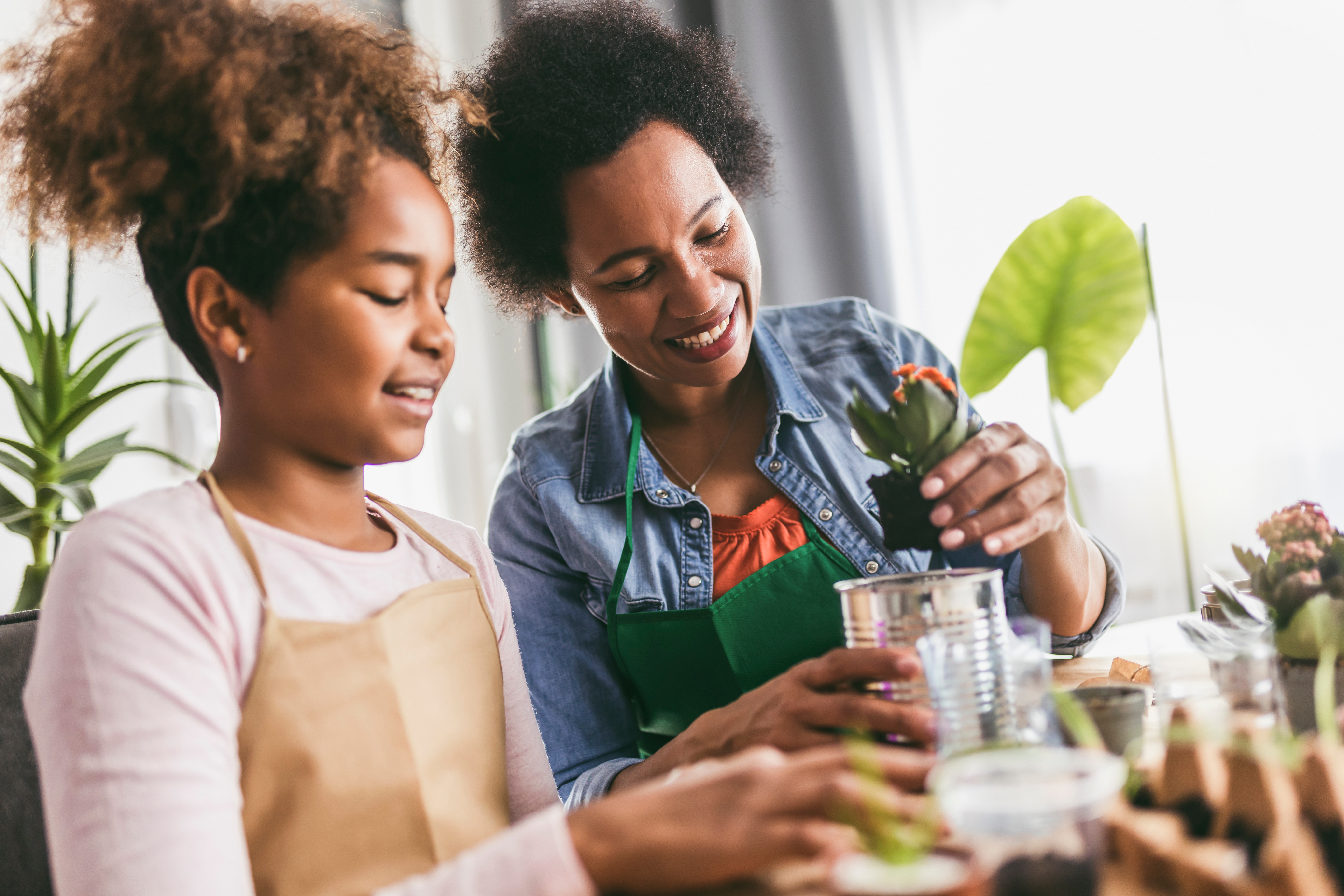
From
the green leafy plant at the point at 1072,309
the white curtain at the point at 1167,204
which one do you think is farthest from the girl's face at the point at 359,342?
the white curtain at the point at 1167,204

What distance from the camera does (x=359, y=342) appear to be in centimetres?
94

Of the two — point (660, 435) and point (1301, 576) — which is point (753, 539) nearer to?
point (660, 435)

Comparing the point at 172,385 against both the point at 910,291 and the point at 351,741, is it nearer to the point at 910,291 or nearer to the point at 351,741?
the point at 910,291

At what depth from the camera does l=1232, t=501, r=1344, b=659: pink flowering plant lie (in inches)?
33.9

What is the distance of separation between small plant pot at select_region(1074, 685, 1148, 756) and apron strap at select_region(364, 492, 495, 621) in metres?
0.60

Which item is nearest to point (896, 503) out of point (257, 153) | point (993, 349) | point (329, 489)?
point (329, 489)

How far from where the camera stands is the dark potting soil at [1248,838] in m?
0.56

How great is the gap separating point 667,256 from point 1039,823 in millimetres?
993

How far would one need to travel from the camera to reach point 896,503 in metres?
1.07

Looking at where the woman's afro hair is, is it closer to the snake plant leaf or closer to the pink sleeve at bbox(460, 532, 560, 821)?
the pink sleeve at bbox(460, 532, 560, 821)

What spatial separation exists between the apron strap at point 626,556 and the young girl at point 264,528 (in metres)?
0.37

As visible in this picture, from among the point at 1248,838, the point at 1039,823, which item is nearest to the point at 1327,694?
the point at 1248,838

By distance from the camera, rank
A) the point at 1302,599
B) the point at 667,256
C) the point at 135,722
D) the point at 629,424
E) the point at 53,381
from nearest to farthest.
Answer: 1. the point at 135,722
2. the point at 1302,599
3. the point at 667,256
4. the point at 629,424
5. the point at 53,381

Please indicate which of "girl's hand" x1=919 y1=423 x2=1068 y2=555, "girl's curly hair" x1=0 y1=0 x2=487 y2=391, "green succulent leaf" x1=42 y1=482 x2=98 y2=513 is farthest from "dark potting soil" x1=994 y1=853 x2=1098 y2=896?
"green succulent leaf" x1=42 y1=482 x2=98 y2=513
